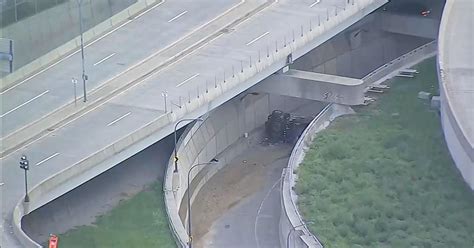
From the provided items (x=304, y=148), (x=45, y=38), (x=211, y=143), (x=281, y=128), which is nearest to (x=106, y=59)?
(x=45, y=38)

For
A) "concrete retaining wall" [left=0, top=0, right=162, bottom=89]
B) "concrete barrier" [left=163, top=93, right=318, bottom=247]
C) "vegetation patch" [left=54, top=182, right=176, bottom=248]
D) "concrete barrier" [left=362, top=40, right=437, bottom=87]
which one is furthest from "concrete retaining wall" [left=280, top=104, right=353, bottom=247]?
"concrete retaining wall" [left=0, top=0, right=162, bottom=89]

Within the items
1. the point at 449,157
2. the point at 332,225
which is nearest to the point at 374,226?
the point at 332,225

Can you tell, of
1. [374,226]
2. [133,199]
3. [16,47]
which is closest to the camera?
[374,226]

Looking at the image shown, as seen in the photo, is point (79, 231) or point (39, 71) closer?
point (79, 231)

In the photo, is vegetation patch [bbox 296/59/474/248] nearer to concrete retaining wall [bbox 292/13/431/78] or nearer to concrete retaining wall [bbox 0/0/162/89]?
concrete retaining wall [bbox 292/13/431/78]

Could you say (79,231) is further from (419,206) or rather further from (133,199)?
(419,206)

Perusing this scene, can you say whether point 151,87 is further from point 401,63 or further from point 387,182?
point 401,63
